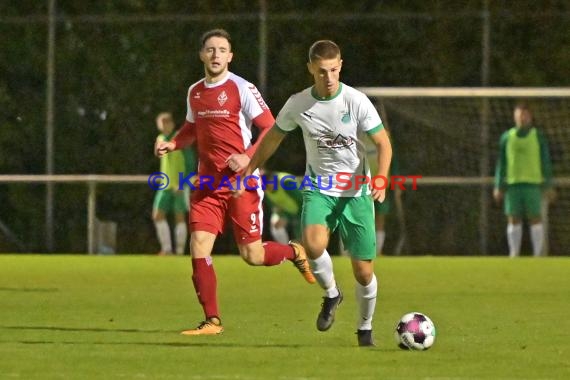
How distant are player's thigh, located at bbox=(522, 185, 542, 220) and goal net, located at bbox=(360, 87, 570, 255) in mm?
459

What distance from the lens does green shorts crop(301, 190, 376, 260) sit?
9648 millimetres

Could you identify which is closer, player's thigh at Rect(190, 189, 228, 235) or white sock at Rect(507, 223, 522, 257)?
player's thigh at Rect(190, 189, 228, 235)

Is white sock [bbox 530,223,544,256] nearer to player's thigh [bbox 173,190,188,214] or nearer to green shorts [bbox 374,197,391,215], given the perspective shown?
green shorts [bbox 374,197,391,215]

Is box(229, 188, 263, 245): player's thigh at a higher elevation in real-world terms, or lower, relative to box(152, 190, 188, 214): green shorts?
higher

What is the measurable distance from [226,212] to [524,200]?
10.8 m

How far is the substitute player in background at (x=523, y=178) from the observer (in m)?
21.3

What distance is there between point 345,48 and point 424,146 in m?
1.76

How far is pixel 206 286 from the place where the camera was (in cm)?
1070

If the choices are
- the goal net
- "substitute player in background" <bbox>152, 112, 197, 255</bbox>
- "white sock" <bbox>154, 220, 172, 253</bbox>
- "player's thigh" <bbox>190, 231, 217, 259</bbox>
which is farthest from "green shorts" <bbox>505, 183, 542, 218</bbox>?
"player's thigh" <bbox>190, 231, 217, 259</bbox>

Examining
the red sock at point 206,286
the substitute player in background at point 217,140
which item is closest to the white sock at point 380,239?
the substitute player in background at point 217,140

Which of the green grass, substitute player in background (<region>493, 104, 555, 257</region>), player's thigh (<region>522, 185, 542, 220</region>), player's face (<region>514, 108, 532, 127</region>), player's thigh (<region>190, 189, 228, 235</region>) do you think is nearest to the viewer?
the green grass

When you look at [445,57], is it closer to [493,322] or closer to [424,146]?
[424,146]

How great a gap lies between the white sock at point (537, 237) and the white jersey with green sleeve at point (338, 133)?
11900mm

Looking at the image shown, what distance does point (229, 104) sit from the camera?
1109cm
